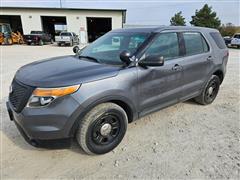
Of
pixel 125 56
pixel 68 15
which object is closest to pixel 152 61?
pixel 125 56

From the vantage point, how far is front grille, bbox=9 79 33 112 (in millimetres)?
2254

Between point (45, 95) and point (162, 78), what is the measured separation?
182cm

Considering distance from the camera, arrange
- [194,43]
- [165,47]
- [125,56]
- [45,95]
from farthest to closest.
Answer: [194,43], [165,47], [125,56], [45,95]

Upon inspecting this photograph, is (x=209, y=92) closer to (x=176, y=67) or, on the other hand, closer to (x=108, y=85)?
Answer: (x=176, y=67)

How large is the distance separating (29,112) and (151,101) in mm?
1796

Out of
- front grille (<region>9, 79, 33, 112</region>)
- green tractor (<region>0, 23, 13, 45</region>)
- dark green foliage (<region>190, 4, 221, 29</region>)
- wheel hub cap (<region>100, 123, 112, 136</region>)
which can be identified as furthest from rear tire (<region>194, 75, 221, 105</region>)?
dark green foliage (<region>190, 4, 221, 29</region>)

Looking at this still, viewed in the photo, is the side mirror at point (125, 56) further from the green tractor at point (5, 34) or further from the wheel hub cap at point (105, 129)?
the green tractor at point (5, 34)

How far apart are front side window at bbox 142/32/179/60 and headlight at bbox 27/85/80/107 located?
1389 millimetres

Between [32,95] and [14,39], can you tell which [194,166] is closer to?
[32,95]

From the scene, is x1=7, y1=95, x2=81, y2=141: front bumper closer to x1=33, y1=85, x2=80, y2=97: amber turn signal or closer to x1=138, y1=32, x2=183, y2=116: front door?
x1=33, y1=85, x2=80, y2=97: amber turn signal

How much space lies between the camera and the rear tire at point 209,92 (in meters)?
4.21

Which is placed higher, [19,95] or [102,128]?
[19,95]

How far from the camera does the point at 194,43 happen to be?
3.74 metres

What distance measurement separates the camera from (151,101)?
10.1 ft
